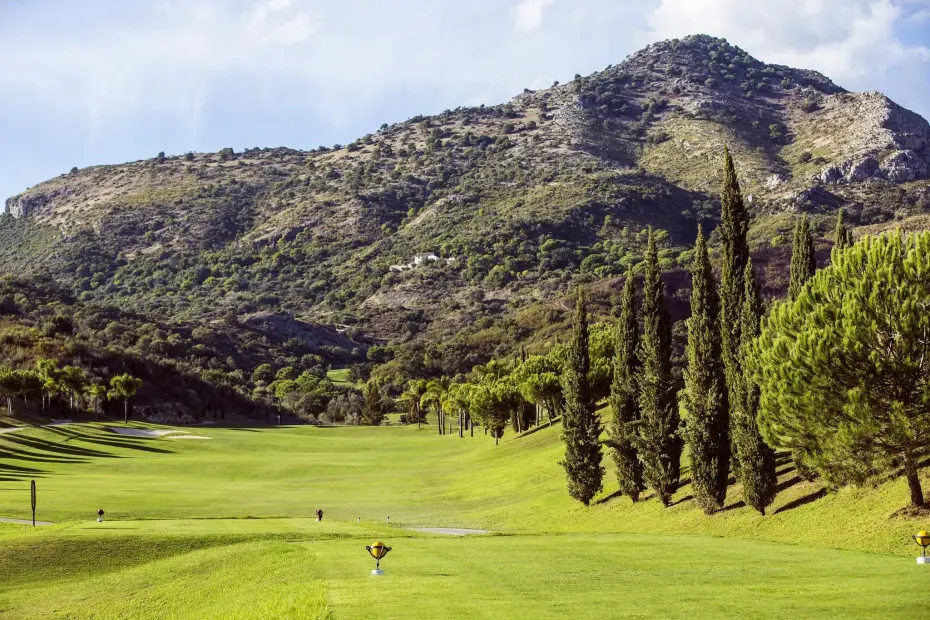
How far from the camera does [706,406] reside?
39.6 m

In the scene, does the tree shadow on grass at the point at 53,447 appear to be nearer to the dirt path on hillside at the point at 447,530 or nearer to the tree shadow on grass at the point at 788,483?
the dirt path on hillside at the point at 447,530

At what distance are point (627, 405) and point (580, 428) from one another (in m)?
3.47

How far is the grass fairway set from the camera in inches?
715

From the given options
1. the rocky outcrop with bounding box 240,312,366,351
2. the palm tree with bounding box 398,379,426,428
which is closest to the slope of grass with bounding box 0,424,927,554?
the palm tree with bounding box 398,379,426,428

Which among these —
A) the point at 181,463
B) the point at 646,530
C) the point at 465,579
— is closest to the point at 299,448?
the point at 181,463

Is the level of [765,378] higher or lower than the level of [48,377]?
higher

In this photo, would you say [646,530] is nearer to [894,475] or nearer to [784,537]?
[784,537]

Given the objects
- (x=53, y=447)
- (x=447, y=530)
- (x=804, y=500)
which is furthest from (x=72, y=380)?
(x=804, y=500)

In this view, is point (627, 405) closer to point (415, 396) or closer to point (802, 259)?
point (802, 259)

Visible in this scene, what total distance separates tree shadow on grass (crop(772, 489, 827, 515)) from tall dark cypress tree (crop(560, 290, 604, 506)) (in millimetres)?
13893

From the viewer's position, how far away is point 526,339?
157 metres

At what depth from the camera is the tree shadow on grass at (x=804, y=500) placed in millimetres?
35438

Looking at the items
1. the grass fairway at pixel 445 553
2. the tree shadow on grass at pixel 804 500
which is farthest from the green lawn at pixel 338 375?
the tree shadow on grass at pixel 804 500

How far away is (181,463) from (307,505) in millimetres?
25672
